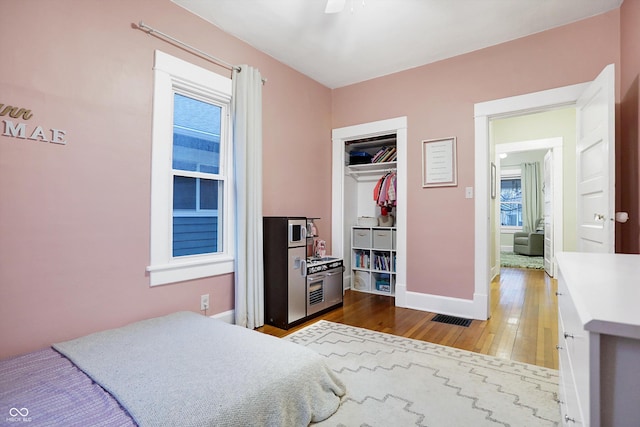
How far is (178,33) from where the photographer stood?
8.24 ft

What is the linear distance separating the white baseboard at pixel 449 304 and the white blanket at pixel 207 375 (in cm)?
196

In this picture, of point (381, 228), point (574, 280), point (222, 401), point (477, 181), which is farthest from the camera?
point (381, 228)

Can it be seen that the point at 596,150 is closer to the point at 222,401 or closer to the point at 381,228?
the point at 381,228

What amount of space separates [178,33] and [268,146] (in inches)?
47.9

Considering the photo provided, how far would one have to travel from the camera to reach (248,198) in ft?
9.52

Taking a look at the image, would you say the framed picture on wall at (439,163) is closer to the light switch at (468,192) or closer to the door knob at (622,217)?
the light switch at (468,192)

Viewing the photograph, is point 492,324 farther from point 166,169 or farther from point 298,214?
point 166,169

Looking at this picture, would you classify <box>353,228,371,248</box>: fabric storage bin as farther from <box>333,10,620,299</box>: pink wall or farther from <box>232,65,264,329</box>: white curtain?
<box>232,65,264,329</box>: white curtain

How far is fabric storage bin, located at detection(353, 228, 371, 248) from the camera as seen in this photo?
4297mm

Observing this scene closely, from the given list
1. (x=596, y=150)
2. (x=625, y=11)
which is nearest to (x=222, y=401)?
(x=596, y=150)

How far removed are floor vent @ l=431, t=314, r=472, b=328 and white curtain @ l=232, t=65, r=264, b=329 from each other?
175cm

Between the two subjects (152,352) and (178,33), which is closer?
(152,352)

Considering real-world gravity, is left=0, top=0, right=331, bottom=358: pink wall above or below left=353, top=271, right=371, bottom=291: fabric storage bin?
above

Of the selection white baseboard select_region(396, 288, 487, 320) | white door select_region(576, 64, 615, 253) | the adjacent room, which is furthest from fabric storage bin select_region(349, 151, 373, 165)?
white door select_region(576, 64, 615, 253)
